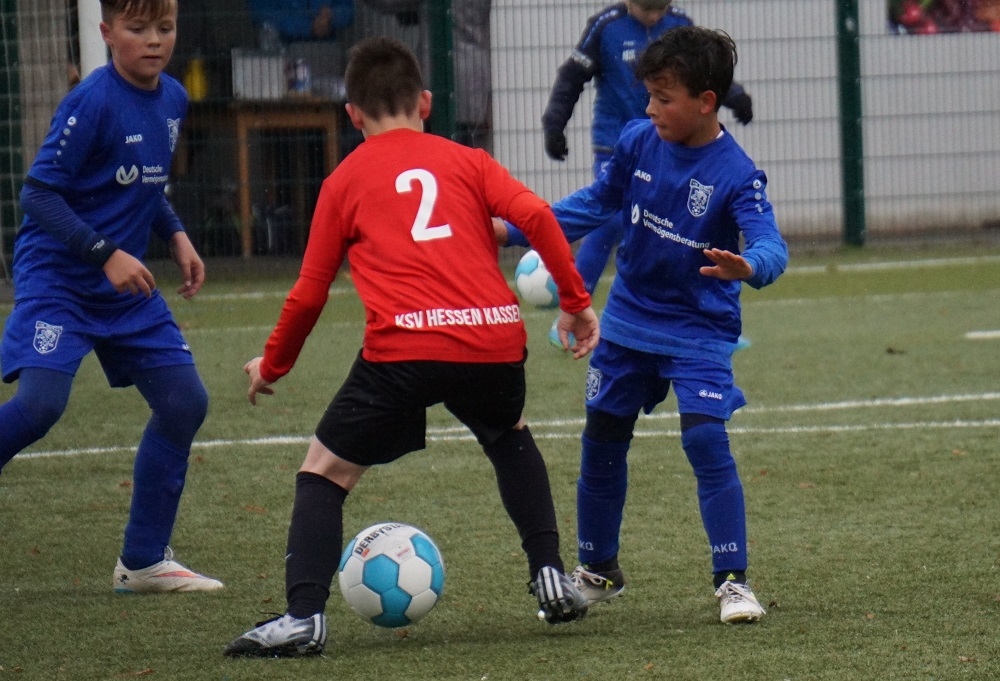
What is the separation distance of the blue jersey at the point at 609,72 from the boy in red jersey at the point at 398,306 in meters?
5.06

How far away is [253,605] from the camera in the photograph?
13.8 feet

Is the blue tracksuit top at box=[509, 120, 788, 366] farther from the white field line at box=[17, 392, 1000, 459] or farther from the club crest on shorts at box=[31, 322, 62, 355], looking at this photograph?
the white field line at box=[17, 392, 1000, 459]

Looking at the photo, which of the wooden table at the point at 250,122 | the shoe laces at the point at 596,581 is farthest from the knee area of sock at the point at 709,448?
the wooden table at the point at 250,122

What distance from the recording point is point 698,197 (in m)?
3.96

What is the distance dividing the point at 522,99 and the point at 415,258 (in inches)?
365

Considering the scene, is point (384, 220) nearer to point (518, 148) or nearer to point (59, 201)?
point (59, 201)

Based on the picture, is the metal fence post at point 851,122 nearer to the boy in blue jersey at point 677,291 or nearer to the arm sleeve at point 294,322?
the boy in blue jersey at point 677,291

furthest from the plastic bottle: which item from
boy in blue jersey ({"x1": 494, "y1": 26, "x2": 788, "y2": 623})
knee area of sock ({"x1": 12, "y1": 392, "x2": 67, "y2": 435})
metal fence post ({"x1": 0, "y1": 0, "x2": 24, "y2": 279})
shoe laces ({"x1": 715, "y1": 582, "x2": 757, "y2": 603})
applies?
shoe laces ({"x1": 715, "y1": 582, "x2": 757, "y2": 603})

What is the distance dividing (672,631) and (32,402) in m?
1.81

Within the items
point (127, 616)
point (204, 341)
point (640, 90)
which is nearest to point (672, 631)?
point (127, 616)

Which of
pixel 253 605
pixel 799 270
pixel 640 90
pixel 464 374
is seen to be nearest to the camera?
pixel 464 374

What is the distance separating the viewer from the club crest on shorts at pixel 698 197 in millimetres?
3947

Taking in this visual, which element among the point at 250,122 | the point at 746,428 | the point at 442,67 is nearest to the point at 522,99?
the point at 442,67

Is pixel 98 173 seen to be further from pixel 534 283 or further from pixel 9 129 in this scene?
pixel 9 129
